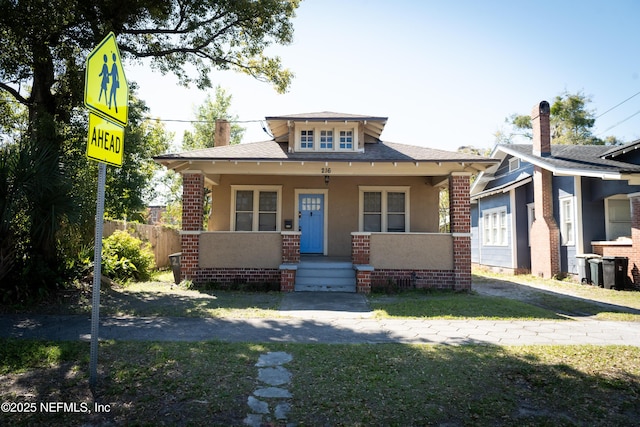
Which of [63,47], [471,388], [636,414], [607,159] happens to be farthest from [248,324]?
[607,159]

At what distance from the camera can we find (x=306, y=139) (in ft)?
40.4

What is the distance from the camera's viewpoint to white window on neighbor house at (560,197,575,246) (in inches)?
531

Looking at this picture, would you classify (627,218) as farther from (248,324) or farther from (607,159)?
(248,324)

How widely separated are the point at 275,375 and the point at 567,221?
13750mm

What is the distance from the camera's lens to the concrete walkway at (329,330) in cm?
546

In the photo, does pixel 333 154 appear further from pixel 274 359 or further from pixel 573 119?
pixel 573 119

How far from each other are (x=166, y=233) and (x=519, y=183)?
1540 centimetres

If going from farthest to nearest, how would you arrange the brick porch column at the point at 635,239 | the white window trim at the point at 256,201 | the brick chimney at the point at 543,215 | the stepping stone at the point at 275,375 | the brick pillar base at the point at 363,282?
the brick chimney at the point at 543,215 → the white window trim at the point at 256,201 → the brick porch column at the point at 635,239 → the brick pillar base at the point at 363,282 → the stepping stone at the point at 275,375

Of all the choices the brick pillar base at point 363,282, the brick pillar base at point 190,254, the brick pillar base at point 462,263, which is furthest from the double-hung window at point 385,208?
the brick pillar base at point 190,254

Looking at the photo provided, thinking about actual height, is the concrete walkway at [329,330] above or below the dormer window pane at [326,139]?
below

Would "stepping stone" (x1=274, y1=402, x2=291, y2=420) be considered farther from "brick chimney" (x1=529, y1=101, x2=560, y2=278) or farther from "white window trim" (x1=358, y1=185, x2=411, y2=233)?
"brick chimney" (x1=529, y1=101, x2=560, y2=278)

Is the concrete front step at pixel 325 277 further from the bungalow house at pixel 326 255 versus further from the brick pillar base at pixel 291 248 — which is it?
the brick pillar base at pixel 291 248

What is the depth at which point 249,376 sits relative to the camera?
3961 mm

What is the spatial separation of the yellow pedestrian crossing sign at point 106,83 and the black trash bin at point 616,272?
13.6 m
